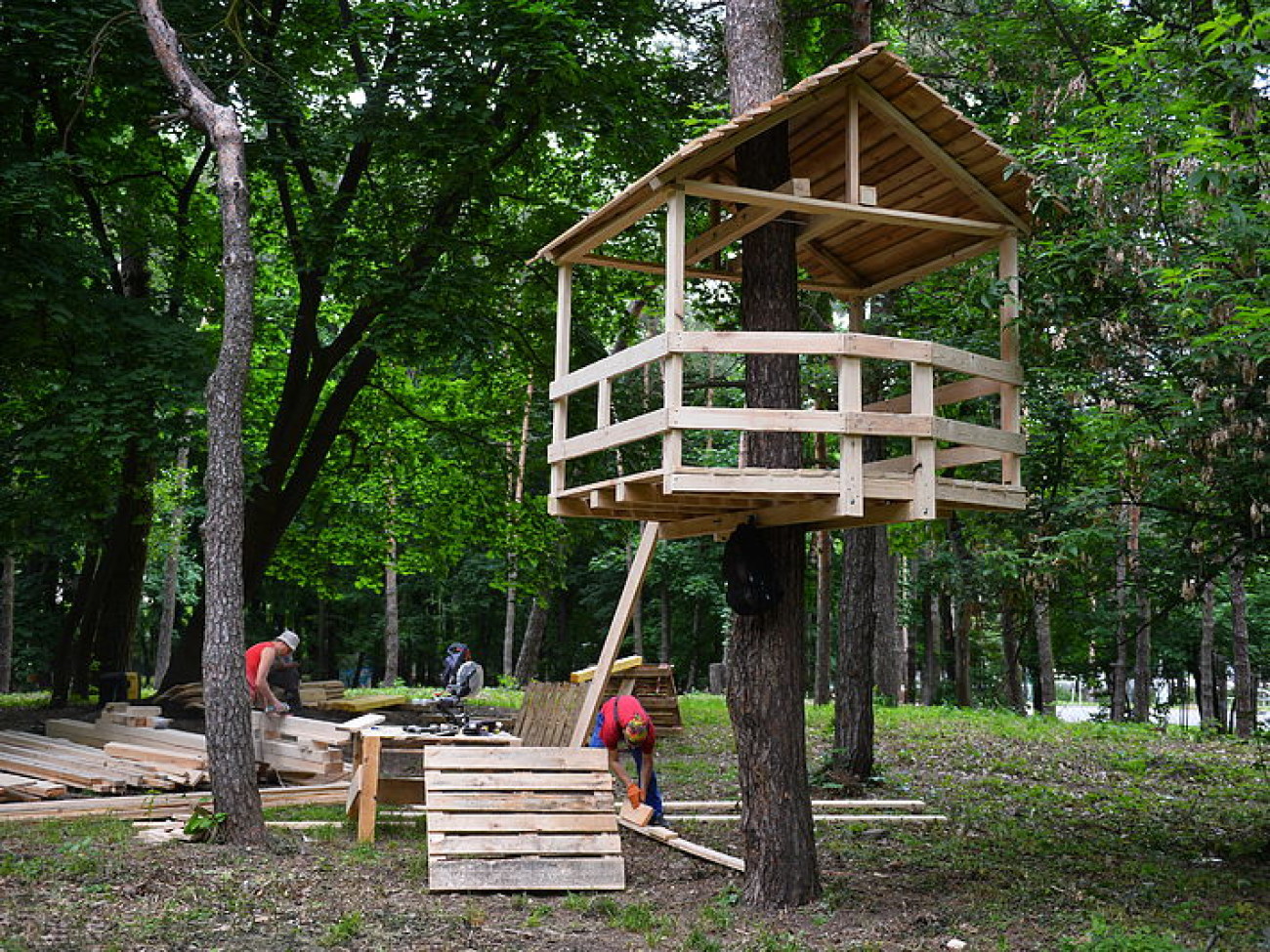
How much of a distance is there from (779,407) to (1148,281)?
292cm

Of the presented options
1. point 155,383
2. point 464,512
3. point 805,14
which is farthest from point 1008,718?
point 155,383

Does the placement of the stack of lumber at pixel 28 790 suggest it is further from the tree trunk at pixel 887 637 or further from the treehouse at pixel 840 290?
the tree trunk at pixel 887 637

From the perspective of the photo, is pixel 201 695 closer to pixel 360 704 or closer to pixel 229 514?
pixel 360 704

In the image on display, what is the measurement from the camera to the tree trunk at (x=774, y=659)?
28.0 feet

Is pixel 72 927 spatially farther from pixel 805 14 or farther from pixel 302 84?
pixel 302 84

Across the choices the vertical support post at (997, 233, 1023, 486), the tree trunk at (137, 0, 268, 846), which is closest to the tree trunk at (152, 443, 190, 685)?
the tree trunk at (137, 0, 268, 846)

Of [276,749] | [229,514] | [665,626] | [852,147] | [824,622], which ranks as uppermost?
[852,147]

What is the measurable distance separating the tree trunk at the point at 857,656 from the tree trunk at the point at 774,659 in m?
4.05

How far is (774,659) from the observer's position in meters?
8.77

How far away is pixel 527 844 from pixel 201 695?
10.6 m

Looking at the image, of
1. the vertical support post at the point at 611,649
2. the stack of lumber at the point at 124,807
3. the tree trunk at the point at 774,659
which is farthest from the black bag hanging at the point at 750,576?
the stack of lumber at the point at 124,807

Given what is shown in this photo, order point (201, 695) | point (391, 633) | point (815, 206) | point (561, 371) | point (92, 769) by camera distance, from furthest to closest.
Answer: point (391, 633)
point (201, 695)
point (92, 769)
point (561, 371)
point (815, 206)

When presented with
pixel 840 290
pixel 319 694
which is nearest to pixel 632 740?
pixel 840 290

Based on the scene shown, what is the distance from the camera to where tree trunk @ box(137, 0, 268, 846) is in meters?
10.0
